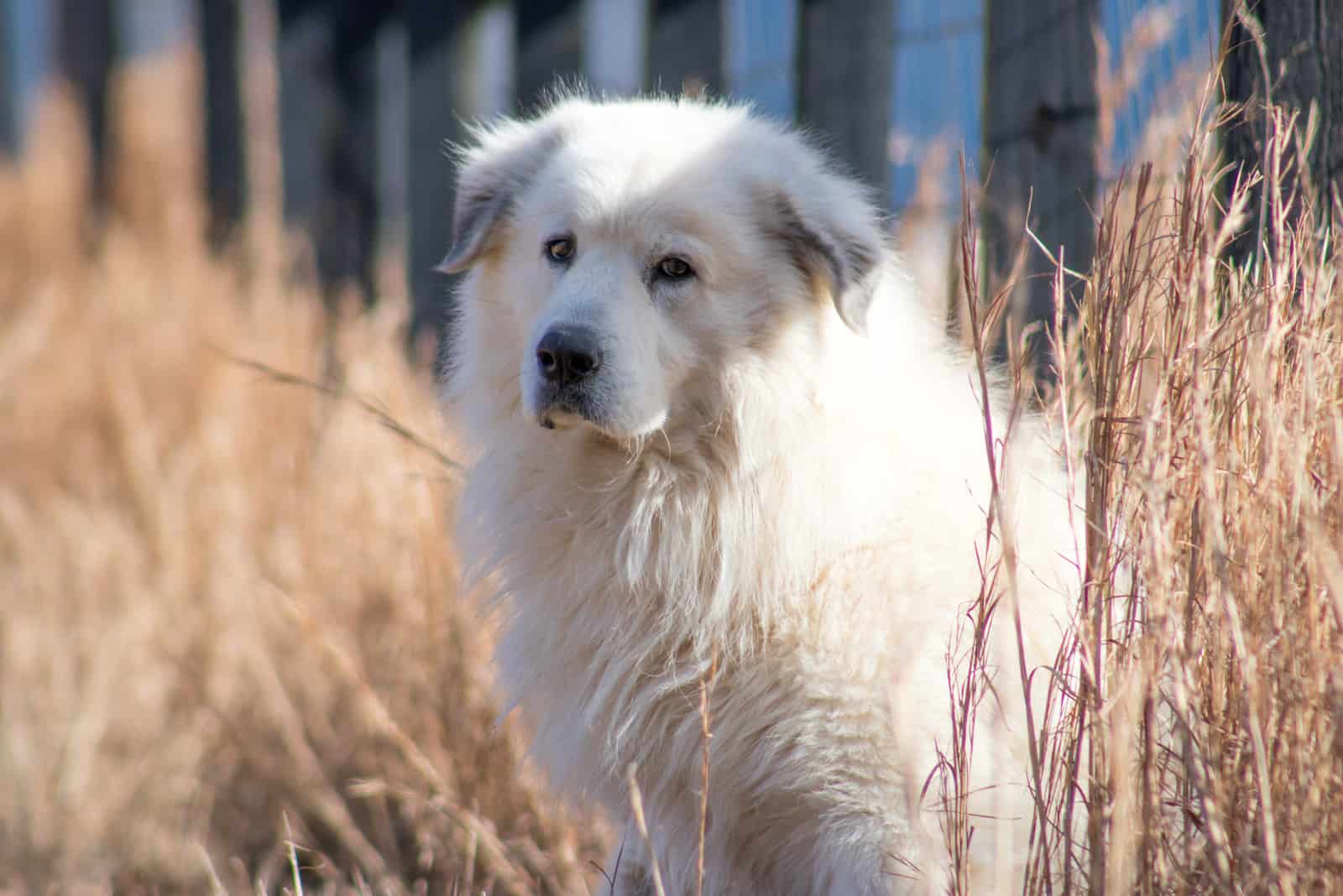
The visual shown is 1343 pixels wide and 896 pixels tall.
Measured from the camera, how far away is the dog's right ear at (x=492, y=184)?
269cm

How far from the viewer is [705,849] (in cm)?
224

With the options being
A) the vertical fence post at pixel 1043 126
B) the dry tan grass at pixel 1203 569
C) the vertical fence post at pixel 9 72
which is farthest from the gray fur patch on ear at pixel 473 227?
the vertical fence post at pixel 9 72

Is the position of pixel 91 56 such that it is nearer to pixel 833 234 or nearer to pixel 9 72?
pixel 9 72

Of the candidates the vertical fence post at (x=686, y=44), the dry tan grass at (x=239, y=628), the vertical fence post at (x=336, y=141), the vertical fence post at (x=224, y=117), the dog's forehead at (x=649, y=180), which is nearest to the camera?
the dog's forehead at (x=649, y=180)

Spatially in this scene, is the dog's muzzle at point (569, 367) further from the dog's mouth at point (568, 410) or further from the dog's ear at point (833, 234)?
the dog's ear at point (833, 234)

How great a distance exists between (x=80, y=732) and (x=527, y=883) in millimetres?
1918

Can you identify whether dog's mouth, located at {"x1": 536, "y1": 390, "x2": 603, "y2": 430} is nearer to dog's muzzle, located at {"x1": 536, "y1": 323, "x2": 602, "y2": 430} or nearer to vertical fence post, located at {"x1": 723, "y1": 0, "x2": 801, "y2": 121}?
dog's muzzle, located at {"x1": 536, "y1": 323, "x2": 602, "y2": 430}

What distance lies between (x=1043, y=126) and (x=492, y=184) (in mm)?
1398

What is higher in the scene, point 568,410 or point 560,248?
point 560,248

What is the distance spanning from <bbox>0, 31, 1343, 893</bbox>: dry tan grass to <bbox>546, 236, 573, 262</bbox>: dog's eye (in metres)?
0.65

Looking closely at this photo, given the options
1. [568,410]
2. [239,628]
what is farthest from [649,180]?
[239,628]

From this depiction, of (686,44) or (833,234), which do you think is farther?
(686,44)

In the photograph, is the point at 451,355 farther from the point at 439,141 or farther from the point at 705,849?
the point at 439,141

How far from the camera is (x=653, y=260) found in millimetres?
2428
